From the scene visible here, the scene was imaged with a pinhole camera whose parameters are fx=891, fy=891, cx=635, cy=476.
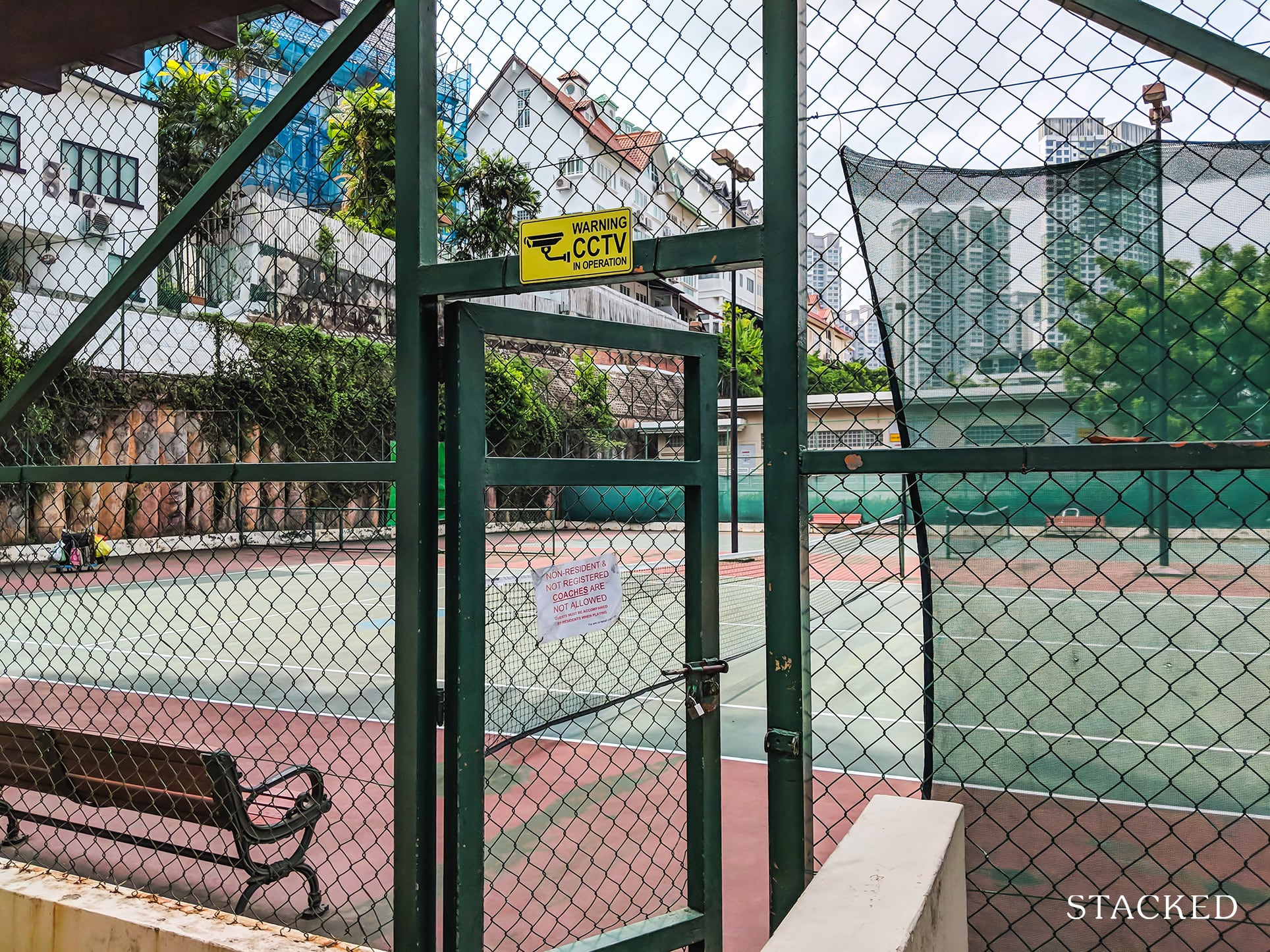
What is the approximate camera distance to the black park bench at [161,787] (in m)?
3.60

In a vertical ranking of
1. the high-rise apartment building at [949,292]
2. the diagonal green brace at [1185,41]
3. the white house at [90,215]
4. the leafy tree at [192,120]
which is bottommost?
the high-rise apartment building at [949,292]

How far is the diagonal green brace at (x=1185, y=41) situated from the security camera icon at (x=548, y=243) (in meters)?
1.21

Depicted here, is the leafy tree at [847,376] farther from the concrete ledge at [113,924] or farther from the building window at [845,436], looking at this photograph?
the concrete ledge at [113,924]

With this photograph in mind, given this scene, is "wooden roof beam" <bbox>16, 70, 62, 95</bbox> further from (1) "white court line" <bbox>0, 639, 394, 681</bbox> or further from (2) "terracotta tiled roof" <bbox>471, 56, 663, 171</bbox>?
(1) "white court line" <bbox>0, 639, 394, 681</bbox>

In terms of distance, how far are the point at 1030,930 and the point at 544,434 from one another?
8.45 feet

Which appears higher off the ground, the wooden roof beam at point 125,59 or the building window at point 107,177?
the building window at point 107,177

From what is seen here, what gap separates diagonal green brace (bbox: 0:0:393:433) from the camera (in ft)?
7.94

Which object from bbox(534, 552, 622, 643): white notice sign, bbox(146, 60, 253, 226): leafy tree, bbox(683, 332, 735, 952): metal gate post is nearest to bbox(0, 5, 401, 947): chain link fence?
bbox(146, 60, 253, 226): leafy tree

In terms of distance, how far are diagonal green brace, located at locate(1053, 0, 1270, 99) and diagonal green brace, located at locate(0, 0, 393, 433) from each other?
69.6 inches

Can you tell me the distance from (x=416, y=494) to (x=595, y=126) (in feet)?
4.41

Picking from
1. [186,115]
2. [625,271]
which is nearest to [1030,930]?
[625,271]

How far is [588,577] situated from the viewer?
250 cm

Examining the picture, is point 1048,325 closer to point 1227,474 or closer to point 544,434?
point 1227,474

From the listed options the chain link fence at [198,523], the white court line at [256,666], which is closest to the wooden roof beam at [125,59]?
the chain link fence at [198,523]
